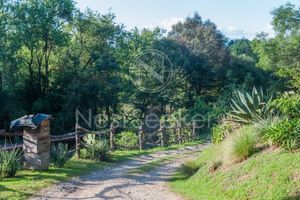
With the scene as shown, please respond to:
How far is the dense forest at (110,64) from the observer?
79.0 ft

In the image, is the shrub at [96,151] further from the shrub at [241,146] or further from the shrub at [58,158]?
the shrub at [241,146]

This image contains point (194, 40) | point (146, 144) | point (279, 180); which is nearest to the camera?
point (279, 180)

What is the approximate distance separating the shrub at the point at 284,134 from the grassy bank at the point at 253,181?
0.23 metres

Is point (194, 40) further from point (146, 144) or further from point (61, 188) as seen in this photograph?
point (61, 188)

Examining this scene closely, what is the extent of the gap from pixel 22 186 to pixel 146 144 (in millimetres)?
13082

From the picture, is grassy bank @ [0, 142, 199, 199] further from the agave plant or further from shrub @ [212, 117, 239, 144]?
the agave plant

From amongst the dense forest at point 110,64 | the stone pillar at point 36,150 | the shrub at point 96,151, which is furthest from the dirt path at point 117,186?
the dense forest at point 110,64

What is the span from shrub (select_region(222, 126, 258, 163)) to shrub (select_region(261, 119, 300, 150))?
29 centimetres

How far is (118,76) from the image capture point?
92.6 ft

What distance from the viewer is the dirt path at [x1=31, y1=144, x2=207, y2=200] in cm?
852

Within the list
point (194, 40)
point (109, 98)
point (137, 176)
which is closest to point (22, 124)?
point (137, 176)

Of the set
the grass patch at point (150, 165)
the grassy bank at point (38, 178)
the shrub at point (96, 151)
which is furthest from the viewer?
the shrub at point (96, 151)

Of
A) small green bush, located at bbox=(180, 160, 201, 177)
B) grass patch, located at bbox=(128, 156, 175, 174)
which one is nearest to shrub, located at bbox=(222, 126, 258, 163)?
small green bush, located at bbox=(180, 160, 201, 177)

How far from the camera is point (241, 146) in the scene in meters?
9.13
